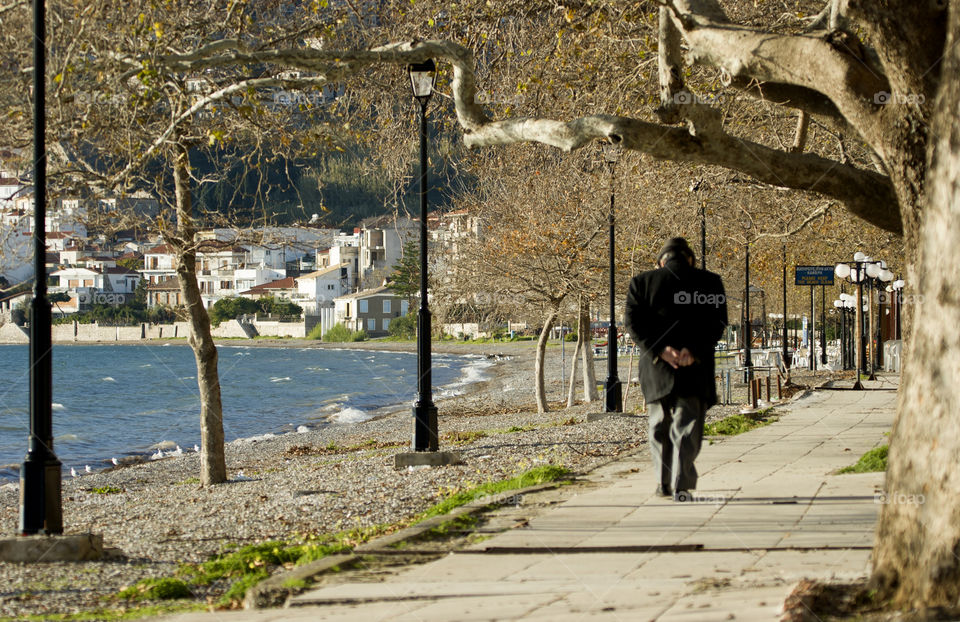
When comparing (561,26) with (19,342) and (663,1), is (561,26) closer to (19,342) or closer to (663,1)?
(663,1)

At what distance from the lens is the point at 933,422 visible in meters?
4.27

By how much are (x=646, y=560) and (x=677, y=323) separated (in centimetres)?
214

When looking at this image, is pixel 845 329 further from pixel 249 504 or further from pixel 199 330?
pixel 249 504

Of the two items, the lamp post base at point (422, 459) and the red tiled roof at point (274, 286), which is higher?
the red tiled roof at point (274, 286)

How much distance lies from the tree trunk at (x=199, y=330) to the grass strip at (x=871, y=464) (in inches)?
322

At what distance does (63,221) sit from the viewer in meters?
12.9

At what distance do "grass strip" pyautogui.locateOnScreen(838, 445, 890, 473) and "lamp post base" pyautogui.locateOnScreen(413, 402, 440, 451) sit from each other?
5.21 m

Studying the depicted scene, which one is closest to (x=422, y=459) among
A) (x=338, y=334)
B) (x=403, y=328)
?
(x=403, y=328)

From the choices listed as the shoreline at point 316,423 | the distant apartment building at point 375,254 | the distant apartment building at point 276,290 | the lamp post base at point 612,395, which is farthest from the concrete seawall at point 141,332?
the lamp post base at point 612,395

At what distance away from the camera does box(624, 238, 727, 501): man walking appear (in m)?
7.43

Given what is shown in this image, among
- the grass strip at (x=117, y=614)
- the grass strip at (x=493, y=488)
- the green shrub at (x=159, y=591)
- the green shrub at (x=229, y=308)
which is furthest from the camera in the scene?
the green shrub at (x=229, y=308)

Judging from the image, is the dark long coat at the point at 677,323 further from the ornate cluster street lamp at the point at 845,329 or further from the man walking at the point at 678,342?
the ornate cluster street lamp at the point at 845,329

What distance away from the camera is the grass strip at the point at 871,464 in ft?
31.0

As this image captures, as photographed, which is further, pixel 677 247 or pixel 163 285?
pixel 163 285
